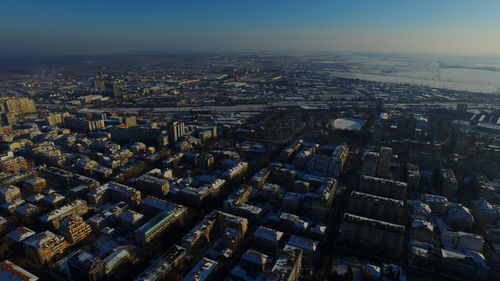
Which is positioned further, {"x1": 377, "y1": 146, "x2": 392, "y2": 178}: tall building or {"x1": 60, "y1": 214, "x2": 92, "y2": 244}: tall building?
{"x1": 377, "y1": 146, "x2": 392, "y2": 178}: tall building

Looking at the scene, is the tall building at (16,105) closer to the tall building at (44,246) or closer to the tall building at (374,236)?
the tall building at (44,246)

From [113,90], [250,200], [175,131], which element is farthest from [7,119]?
[250,200]

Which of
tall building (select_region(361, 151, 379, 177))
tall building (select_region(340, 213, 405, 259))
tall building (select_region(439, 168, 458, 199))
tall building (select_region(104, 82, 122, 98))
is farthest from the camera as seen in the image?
tall building (select_region(104, 82, 122, 98))

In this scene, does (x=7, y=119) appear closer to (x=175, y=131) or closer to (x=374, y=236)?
(x=175, y=131)

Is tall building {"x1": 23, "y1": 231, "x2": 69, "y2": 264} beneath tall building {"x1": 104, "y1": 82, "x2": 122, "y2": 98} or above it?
beneath

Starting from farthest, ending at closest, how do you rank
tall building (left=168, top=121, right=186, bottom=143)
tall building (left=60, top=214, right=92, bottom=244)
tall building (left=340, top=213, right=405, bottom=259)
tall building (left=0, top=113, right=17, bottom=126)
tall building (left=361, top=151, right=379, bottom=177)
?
tall building (left=0, top=113, right=17, bottom=126) < tall building (left=168, top=121, right=186, bottom=143) < tall building (left=361, top=151, right=379, bottom=177) < tall building (left=60, top=214, right=92, bottom=244) < tall building (left=340, top=213, right=405, bottom=259)

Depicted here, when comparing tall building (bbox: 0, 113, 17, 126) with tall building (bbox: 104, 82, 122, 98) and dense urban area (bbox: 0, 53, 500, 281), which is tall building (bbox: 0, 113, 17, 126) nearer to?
dense urban area (bbox: 0, 53, 500, 281)

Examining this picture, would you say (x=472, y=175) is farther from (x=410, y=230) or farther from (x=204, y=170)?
(x=204, y=170)

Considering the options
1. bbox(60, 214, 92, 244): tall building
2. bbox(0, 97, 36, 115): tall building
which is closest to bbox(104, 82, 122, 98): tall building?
bbox(0, 97, 36, 115): tall building

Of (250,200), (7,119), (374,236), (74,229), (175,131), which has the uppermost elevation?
(175,131)
